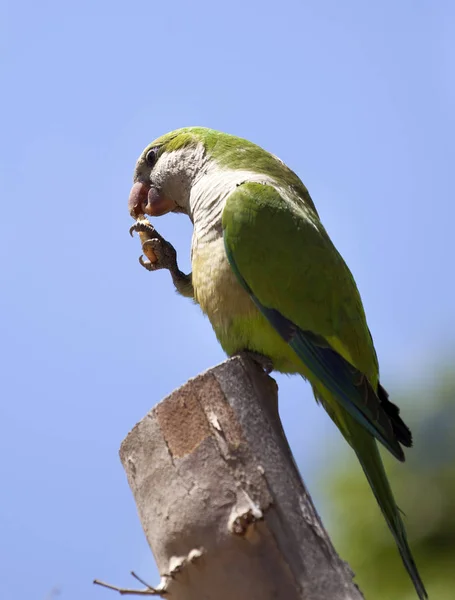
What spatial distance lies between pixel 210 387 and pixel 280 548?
2.10 ft

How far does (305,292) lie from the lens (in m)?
3.60

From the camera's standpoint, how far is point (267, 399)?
2895mm

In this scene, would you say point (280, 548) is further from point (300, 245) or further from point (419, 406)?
point (419, 406)

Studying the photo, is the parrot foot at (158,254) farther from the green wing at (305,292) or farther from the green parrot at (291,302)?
the green wing at (305,292)

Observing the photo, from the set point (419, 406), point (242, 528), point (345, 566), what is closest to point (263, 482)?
point (242, 528)

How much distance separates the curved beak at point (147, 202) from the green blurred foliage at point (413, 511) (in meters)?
3.33

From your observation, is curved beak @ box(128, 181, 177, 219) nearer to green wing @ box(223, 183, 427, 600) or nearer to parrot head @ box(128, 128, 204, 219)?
parrot head @ box(128, 128, 204, 219)

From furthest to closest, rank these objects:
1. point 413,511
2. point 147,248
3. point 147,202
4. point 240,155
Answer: point 413,511
point 147,202
point 147,248
point 240,155

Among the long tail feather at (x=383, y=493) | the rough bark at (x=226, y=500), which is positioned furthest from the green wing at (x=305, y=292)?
the rough bark at (x=226, y=500)

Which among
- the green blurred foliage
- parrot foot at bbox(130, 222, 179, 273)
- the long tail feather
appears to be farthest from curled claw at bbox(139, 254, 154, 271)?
the green blurred foliage

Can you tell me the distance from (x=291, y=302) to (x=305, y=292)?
4.2 inches

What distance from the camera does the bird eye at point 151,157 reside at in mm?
4773

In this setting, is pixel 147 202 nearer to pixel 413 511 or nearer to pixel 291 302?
pixel 291 302

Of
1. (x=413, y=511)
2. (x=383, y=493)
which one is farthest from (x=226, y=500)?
(x=413, y=511)
